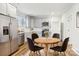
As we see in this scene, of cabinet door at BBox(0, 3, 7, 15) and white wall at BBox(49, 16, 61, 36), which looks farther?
white wall at BBox(49, 16, 61, 36)

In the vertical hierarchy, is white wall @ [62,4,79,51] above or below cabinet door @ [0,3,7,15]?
below

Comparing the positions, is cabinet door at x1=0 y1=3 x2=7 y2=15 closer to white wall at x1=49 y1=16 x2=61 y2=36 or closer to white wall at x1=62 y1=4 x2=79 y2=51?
white wall at x1=49 y1=16 x2=61 y2=36

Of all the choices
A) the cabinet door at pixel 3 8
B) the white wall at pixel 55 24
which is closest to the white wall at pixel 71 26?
the white wall at pixel 55 24

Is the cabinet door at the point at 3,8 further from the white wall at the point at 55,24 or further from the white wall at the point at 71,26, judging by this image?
the white wall at the point at 71,26

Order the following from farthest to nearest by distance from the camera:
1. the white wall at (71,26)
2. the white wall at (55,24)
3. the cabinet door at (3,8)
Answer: the white wall at (55,24) → the white wall at (71,26) → the cabinet door at (3,8)

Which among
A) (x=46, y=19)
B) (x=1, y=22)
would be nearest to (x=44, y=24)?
(x=46, y=19)

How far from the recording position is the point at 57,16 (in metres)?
5.45

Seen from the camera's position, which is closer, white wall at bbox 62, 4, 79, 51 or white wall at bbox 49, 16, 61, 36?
white wall at bbox 62, 4, 79, 51

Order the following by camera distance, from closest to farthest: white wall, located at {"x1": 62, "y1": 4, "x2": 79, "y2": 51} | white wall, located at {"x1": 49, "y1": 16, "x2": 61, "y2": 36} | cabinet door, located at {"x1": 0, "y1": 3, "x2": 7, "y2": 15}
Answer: cabinet door, located at {"x1": 0, "y1": 3, "x2": 7, "y2": 15} < white wall, located at {"x1": 62, "y1": 4, "x2": 79, "y2": 51} < white wall, located at {"x1": 49, "y1": 16, "x2": 61, "y2": 36}

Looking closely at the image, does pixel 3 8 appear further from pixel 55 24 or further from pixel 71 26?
pixel 71 26

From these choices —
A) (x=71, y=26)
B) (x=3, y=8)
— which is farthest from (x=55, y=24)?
(x=3, y=8)

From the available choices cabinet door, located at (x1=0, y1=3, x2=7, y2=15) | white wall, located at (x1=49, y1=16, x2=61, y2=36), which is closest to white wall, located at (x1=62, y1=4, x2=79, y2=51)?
white wall, located at (x1=49, y1=16, x2=61, y2=36)

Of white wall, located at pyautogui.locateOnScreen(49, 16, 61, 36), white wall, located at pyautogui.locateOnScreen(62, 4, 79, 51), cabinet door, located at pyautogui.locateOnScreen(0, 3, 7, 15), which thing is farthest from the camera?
white wall, located at pyautogui.locateOnScreen(49, 16, 61, 36)

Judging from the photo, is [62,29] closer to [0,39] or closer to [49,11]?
[49,11]
